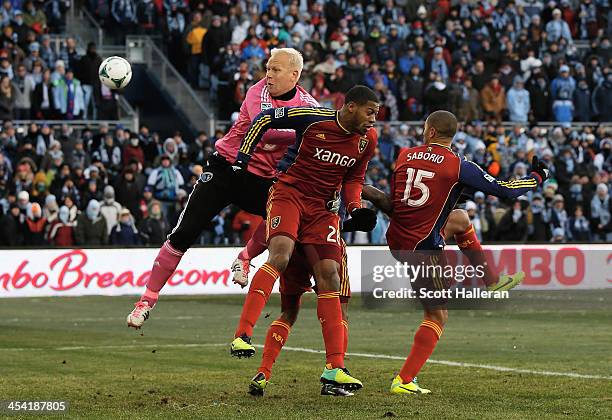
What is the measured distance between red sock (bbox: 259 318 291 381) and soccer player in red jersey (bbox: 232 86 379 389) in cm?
36

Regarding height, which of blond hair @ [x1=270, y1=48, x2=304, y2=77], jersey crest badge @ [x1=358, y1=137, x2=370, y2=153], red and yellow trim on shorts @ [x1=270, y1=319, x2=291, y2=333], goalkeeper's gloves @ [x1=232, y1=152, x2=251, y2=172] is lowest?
red and yellow trim on shorts @ [x1=270, y1=319, x2=291, y2=333]

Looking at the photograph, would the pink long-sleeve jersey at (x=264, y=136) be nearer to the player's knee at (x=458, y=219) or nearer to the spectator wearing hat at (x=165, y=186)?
the player's knee at (x=458, y=219)

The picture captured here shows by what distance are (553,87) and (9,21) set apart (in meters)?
13.0

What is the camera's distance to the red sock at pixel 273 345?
1062 cm

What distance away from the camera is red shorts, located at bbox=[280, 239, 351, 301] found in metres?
11.0

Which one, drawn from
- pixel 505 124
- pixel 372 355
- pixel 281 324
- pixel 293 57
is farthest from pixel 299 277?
pixel 505 124

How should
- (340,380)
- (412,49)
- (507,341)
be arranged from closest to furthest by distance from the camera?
(340,380) → (507,341) → (412,49)

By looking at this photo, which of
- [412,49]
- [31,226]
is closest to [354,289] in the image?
[31,226]

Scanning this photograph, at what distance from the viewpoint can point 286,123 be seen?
10.7 m

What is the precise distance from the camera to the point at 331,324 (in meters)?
10.5

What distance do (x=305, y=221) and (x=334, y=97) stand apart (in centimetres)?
1913

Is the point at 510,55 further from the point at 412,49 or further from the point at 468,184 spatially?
the point at 468,184

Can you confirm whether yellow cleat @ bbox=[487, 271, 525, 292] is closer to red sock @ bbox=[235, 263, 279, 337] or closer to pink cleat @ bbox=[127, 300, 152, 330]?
red sock @ bbox=[235, 263, 279, 337]

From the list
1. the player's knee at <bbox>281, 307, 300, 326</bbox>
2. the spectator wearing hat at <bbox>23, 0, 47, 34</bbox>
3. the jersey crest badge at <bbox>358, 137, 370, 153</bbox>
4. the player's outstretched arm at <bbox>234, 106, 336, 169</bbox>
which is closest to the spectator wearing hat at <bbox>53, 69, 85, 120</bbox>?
the spectator wearing hat at <bbox>23, 0, 47, 34</bbox>
